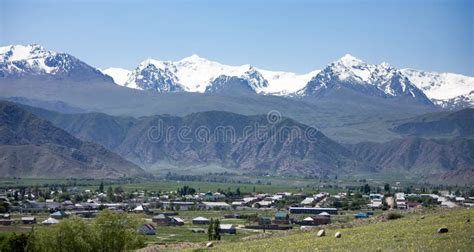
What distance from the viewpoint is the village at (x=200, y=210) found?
119 m

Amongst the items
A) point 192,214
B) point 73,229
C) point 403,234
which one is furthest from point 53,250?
point 192,214

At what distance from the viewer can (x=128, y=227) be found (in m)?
55.9

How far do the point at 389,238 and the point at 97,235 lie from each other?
24.5 metres

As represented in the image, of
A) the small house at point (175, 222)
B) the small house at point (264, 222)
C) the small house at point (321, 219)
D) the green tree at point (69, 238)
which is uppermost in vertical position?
the green tree at point (69, 238)

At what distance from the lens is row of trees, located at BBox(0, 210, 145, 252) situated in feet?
180

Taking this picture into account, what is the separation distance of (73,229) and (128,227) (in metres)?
4.21

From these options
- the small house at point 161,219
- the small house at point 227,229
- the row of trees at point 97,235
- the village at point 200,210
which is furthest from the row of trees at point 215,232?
the small house at point 161,219

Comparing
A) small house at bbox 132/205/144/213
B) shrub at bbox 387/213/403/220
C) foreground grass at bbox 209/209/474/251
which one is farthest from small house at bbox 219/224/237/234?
foreground grass at bbox 209/209/474/251

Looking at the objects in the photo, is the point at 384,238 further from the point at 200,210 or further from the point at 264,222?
the point at 200,210

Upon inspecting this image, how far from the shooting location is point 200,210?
168 meters

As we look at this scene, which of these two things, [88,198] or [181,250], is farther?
[88,198]

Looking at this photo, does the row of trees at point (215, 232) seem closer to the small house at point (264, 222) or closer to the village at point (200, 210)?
the village at point (200, 210)

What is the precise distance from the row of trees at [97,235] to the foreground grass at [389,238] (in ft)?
36.7

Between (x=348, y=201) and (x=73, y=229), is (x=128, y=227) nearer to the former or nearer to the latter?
(x=73, y=229)
